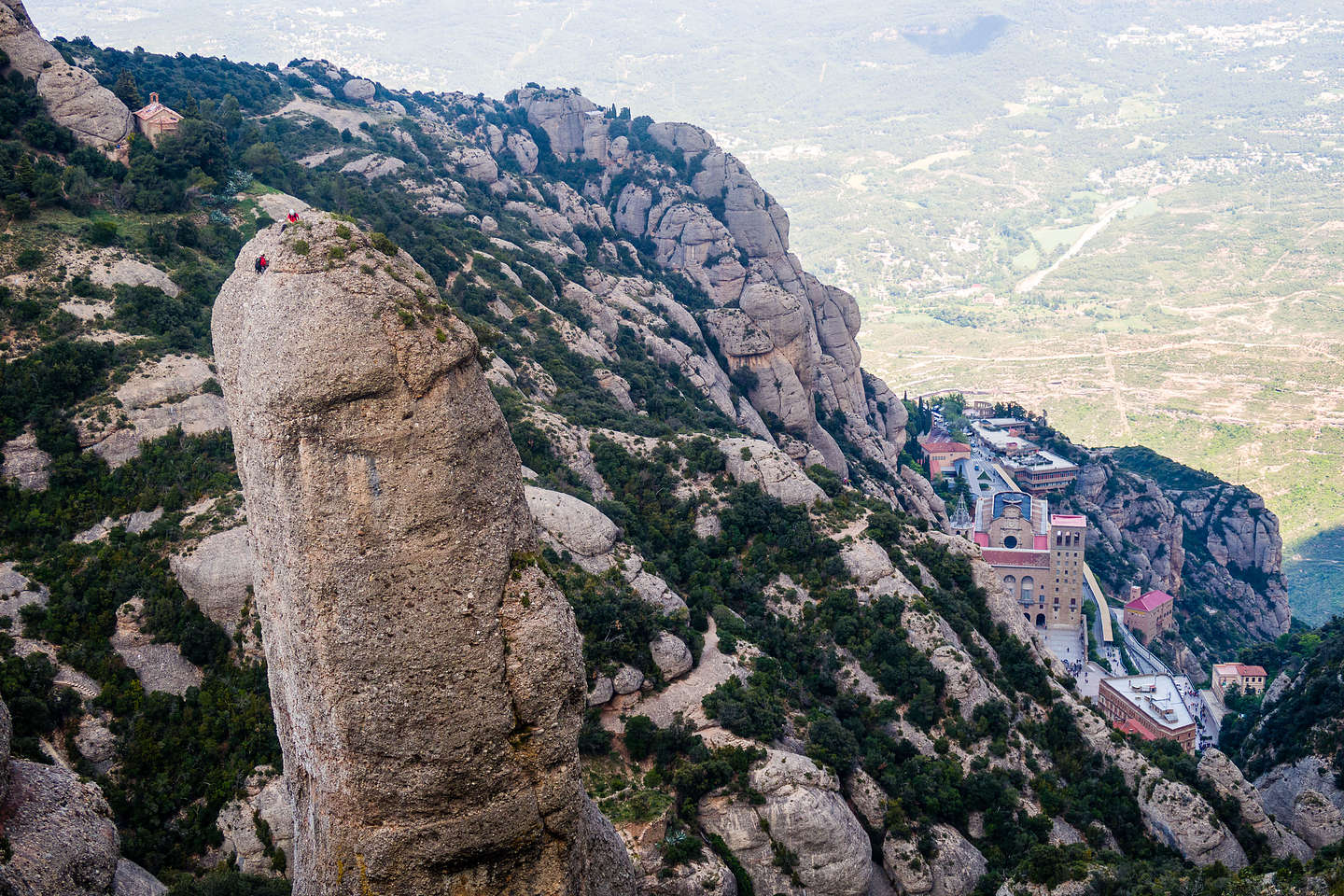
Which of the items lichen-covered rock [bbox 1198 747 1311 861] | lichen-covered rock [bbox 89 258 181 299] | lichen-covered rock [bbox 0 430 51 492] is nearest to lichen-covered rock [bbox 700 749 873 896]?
lichen-covered rock [bbox 1198 747 1311 861]

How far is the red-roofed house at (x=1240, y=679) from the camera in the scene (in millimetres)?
89688

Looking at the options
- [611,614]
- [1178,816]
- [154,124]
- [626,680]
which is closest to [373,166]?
[154,124]

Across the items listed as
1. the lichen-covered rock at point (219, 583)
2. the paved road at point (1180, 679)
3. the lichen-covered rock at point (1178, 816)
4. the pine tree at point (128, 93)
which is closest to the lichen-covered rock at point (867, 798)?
the lichen-covered rock at point (1178, 816)

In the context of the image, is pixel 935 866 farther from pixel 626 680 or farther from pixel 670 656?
pixel 626 680

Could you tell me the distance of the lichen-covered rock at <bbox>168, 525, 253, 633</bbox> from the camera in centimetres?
3675

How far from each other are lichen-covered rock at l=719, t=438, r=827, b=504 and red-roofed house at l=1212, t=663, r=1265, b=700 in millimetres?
55450

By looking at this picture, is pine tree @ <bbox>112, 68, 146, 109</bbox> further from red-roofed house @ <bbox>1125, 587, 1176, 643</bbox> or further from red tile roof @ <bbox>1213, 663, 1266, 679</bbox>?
red tile roof @ <bbox>1213, 663, 1266, 679</bbox>

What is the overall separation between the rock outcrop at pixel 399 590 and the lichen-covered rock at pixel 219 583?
20071 mm

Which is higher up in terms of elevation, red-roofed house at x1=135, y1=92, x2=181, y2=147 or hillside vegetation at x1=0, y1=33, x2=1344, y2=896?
red-roofed house at x1=135, y1=92, x2=181, y2=147

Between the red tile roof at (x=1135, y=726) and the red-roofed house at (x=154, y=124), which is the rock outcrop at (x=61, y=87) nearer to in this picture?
the red-roofed house at (x=154, y=124)

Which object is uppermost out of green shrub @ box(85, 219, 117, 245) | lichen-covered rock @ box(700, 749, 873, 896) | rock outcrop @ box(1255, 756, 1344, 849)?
green shrub @ box(85, 219, 117, 245)

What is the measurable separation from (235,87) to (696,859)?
361 feet

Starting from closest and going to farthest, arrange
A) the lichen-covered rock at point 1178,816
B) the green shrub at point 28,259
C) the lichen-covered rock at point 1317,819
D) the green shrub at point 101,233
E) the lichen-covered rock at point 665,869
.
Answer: the lichen-covered rock at point 665,869, the lichen-covered rock at point 1178,816, the green shrub at point 28,259, the green shrub at point 101,233, the lichen-covered rock at point 1317,819

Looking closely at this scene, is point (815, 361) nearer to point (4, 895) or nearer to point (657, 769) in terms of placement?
point (657, 769)
